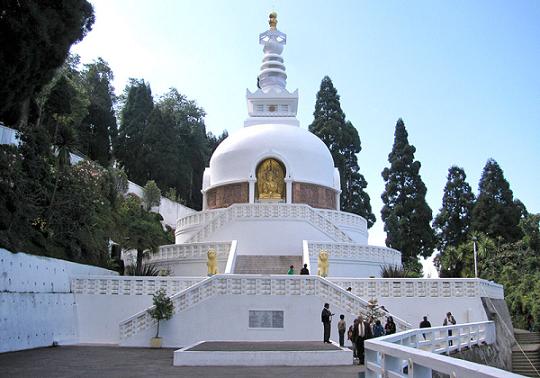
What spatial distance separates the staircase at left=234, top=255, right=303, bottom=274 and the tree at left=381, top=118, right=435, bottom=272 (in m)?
18.4

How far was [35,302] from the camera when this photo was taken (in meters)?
16.0

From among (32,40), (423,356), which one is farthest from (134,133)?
(423,356)

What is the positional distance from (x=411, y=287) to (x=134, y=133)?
36.8m

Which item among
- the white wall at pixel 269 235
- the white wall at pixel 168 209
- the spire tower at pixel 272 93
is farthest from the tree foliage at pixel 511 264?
the white wall at pixel 168 209

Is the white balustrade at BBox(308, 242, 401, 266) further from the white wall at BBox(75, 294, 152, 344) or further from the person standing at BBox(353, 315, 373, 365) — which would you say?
the person standing at BBox(353, 315, 373, 365)

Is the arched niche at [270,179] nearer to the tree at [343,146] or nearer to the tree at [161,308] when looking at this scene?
the tree at [161,308]

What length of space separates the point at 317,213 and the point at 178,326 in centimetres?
1121

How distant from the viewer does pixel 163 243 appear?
26.2m

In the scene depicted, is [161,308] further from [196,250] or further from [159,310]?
[196,250]

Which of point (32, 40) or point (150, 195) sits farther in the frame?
point (150, 195)

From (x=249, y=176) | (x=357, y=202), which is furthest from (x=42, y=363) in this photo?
(x=357, y=202)

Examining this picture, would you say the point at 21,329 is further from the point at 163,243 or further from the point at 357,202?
the point at 357,202

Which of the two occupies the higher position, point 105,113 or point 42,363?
point 105,113

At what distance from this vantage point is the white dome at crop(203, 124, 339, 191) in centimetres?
3169
